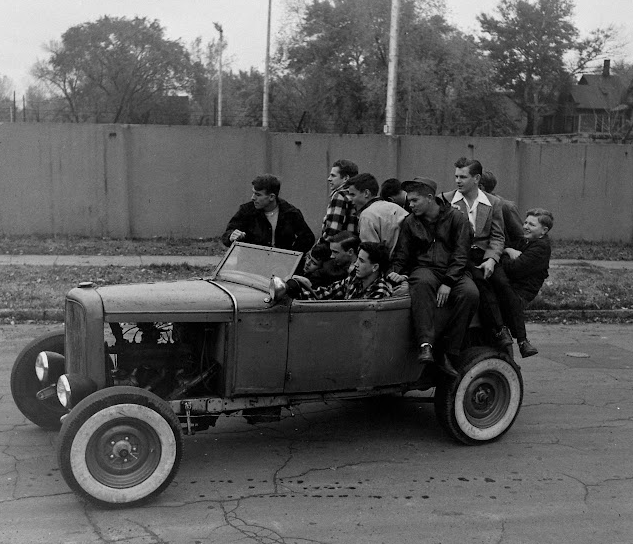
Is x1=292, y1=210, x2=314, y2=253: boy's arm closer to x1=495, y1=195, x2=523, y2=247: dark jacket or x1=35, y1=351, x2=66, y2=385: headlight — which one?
x1=495, y1=195, x2=523, y2=247: dark jacket

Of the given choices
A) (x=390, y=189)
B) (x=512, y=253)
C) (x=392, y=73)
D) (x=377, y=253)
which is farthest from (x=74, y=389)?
(x=392, y=73)

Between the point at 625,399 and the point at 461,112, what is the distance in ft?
130

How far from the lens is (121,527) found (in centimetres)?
430

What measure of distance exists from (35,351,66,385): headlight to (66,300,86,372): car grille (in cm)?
35

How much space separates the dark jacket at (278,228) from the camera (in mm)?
6945

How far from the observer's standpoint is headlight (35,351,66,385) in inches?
216

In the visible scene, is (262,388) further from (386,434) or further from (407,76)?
(407,76)

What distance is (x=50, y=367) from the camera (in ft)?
18.1

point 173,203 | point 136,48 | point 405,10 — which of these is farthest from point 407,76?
point 173,203

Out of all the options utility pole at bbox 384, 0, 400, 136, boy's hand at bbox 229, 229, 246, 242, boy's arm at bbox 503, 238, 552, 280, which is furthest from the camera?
utility pole at bbox 384, 0, 400, 136

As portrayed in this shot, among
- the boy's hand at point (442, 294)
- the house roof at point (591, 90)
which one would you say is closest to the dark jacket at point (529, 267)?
the boy's hand at point (442, 294)

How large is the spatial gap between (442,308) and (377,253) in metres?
0.60

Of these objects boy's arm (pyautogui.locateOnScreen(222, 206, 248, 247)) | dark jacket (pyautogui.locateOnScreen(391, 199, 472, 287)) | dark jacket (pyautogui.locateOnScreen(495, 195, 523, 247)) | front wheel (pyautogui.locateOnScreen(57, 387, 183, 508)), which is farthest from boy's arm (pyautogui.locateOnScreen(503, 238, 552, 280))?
front wheel (pyautogui.locateOnScreen(57, 387, 183, 508))

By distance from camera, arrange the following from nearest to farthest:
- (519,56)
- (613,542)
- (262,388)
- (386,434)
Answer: (613,542) < (262,388) < (386,434) < (519,56)
